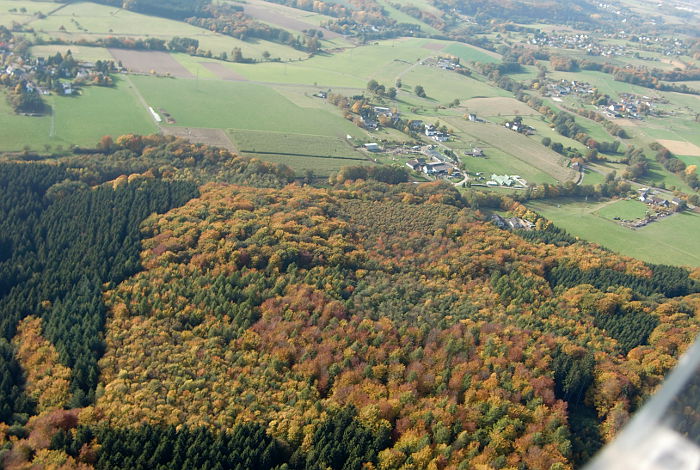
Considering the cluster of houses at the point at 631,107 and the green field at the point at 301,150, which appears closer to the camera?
the green field at the point at 301,150

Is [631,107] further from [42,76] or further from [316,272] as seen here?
[42,76]

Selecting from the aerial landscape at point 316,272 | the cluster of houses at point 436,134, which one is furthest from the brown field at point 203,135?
the cluster of houses at point 436,134

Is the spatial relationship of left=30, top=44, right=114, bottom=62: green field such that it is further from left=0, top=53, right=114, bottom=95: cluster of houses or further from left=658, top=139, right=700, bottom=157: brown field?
left=658, top=139, right=700, bottom=157: brown field

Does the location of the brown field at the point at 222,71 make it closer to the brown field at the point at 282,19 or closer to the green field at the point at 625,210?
the brown field at the point at 282,19

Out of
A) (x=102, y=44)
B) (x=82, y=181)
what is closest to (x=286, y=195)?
(x=82, y=181)

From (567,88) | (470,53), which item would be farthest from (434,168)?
(470,53)

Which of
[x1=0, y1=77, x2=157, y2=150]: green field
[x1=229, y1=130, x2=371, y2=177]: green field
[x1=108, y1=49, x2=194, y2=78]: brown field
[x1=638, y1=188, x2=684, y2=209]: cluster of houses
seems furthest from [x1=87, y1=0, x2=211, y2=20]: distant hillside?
[x1=638, y1=188, x2=684, y2=209]: cluster of houses

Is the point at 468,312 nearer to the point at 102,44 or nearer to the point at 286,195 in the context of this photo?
the point at 286,195
